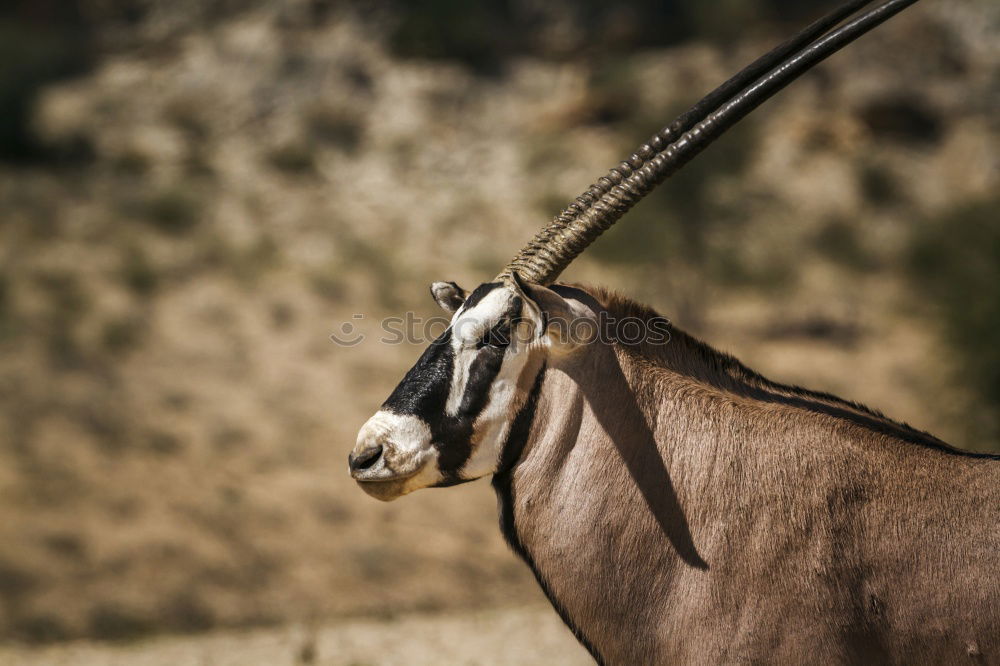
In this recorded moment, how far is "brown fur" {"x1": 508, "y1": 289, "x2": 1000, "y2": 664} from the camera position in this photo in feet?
10.4

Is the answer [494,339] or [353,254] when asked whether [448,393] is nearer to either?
[494,339]

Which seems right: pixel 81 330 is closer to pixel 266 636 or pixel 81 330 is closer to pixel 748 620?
pixel 266 636

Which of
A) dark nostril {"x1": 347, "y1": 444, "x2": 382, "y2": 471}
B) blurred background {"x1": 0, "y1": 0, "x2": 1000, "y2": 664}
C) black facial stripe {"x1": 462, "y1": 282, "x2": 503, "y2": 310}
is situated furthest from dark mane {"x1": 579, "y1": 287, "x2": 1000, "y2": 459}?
blurred background {"x1": 0, "y1": 0, "x2": 1000, "y2": 664}

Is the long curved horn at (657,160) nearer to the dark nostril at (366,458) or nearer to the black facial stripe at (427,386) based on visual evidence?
the black facial stripe at (427,386)

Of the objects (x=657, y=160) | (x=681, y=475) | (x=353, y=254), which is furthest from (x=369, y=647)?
(x=353, y=254)

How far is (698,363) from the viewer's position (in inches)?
154

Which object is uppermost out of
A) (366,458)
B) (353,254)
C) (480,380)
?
(353,254)

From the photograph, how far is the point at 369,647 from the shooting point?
7.80m

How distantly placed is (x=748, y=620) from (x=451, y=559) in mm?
11088

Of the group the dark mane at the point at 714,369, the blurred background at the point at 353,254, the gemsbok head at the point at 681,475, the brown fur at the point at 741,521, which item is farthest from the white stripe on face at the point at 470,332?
the blurred background at the point at 353,254

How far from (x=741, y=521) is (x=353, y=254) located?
72.1 ft

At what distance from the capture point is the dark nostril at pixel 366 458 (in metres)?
3.37

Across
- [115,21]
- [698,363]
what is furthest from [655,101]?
[698,363]

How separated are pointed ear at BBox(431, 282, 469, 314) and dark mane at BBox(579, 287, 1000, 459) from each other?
0.54 m
